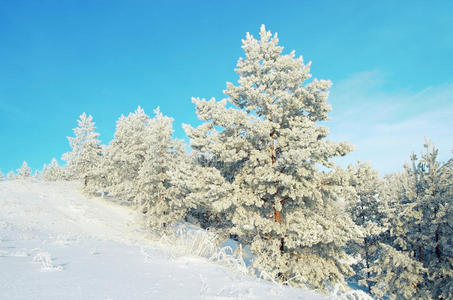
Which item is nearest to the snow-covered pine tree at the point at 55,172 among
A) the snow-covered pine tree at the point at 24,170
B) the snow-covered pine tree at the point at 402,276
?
the snow-covered pine tree at the point at 24,170

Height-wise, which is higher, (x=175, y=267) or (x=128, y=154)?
(x=128, y=154)

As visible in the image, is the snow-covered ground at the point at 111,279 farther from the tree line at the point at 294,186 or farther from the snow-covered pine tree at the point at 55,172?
the snow-covered pine tree at the point at 55,172

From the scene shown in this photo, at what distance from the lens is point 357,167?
35.2ft

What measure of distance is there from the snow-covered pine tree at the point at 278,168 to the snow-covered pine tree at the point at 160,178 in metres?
6.72

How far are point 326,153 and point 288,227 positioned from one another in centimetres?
325

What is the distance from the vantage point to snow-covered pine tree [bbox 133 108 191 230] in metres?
17.8

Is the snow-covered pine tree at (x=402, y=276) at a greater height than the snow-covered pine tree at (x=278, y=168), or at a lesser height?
lesser

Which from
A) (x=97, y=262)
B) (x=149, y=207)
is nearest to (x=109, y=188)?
(x=149, y=207)

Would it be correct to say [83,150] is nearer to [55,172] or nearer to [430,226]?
[430,226]

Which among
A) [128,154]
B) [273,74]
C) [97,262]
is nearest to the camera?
[97,262]

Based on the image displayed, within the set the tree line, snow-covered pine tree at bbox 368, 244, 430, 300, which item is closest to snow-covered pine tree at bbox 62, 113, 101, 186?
the tree line

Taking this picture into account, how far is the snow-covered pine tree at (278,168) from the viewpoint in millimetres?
9828

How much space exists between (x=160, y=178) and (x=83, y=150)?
15520 millimetres

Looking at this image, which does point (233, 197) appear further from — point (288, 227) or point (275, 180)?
point (288, 227)
